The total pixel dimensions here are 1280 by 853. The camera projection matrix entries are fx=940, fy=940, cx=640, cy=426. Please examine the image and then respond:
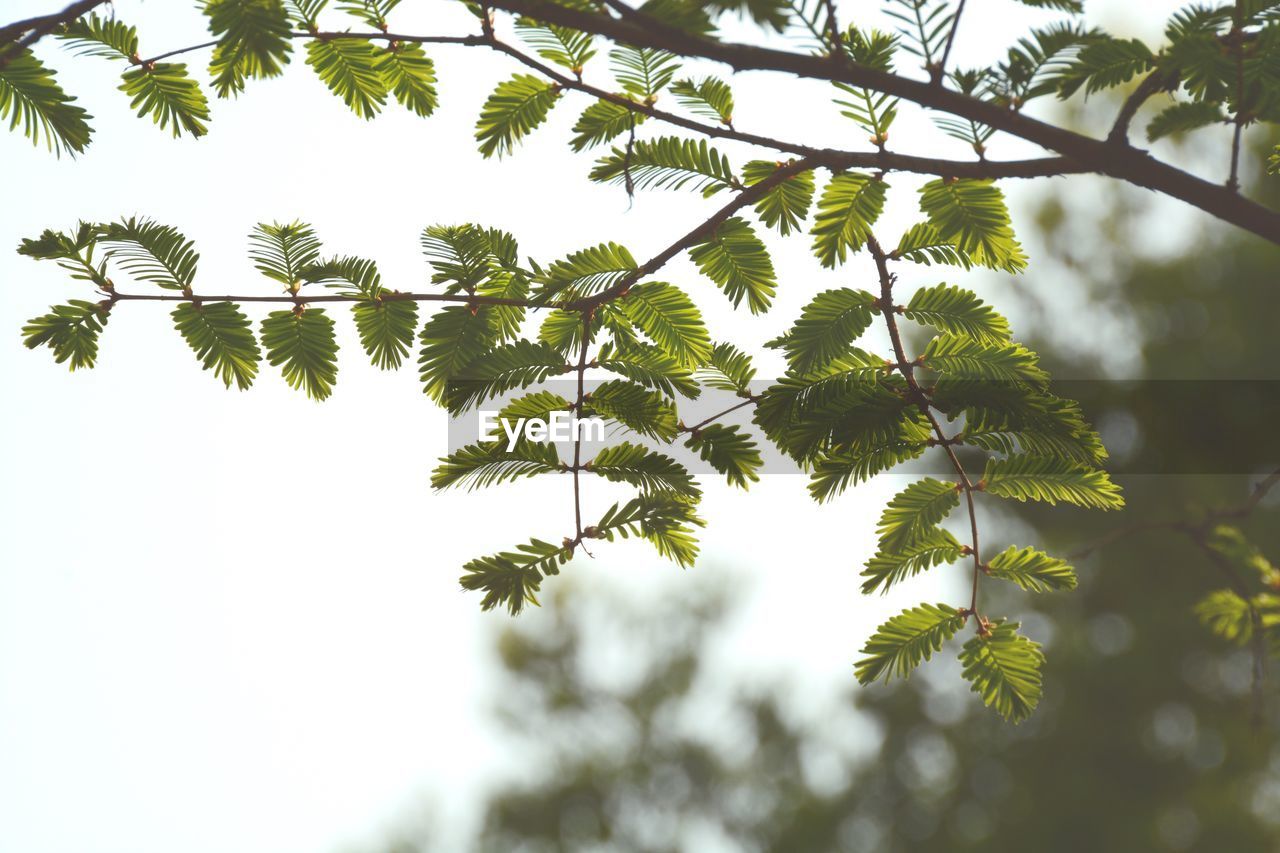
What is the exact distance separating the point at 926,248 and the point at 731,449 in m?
0.26

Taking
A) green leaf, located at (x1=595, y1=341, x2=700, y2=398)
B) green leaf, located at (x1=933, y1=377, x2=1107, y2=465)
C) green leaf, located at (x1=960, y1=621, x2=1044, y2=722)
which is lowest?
green leaf, located at (x1=960, y1=621, x2=1044, y2=722)

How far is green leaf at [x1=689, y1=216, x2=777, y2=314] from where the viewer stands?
0.86m

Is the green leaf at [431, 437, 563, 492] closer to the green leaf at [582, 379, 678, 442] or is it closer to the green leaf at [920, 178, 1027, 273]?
the green leaf at [582, 379, 678, 442]

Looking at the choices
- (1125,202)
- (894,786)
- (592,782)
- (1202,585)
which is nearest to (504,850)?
(592,782)

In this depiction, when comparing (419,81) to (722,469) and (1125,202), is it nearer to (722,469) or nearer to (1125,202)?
(722,469)

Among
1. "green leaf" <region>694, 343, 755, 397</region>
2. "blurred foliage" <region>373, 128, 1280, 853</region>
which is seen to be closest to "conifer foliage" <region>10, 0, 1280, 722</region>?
"green leaf" <region>694, 343, 755, 397</region>

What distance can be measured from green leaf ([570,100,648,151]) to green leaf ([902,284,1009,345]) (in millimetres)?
332

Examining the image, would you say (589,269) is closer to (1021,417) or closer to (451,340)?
(451,340)

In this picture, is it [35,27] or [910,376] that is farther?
[910,376]

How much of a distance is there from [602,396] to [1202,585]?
23.3 ft

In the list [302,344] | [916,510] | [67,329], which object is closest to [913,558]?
[916,510]

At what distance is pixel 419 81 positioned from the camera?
2.98 ft

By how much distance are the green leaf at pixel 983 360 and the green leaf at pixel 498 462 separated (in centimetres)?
38

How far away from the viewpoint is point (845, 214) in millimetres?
801
